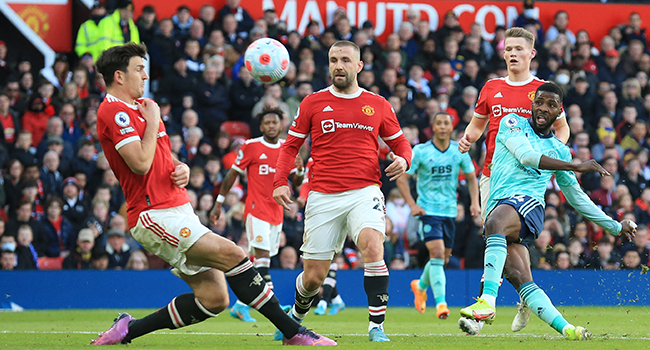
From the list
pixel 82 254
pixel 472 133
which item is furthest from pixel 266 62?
pixel 82 254

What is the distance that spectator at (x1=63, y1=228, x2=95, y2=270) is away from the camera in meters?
13.1

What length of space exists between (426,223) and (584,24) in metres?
10.7

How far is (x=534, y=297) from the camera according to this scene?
22.4ft

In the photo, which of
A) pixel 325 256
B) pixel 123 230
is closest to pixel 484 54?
pixel 123 230

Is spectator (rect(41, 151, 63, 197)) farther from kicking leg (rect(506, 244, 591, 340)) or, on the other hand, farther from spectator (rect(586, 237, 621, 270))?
spectator (rect(586, 237, 621, 270))

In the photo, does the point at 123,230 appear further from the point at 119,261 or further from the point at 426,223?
the point at 426,223

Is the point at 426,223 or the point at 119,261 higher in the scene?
the point at 426,223

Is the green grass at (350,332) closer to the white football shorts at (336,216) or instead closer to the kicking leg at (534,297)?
the kicking leg at (534,297)

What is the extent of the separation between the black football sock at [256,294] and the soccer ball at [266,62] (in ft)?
13.9

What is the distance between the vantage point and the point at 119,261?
522 inches

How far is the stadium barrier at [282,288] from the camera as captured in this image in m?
12.9

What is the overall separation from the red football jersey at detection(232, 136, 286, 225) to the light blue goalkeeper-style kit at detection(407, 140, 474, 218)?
1955 mm

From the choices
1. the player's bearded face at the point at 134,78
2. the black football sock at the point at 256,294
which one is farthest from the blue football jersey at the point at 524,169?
the player's bearded face at the point at 134,78

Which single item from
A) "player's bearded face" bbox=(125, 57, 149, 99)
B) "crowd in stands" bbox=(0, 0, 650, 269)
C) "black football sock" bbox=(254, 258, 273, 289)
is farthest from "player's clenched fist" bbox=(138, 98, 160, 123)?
"crowd in stands" bbox=(0, 0, 650, 269)
